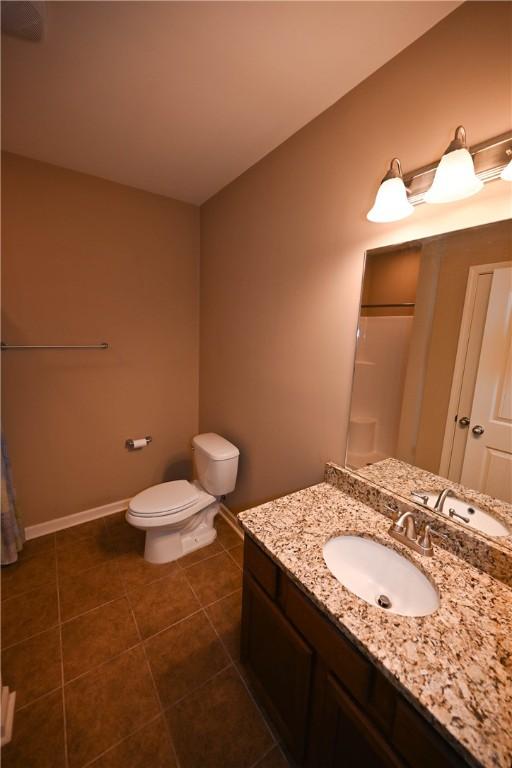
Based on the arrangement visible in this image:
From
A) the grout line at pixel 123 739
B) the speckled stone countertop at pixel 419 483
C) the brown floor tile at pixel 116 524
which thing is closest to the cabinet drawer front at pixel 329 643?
the speckled stone countertop at pixel 419 483

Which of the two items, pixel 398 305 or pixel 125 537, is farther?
pixel 125 537

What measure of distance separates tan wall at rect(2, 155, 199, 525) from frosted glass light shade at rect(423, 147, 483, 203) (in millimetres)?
1894

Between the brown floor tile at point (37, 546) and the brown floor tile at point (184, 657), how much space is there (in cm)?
107

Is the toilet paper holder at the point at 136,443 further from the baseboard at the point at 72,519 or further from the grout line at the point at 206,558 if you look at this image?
the grout line at the point at 206,558

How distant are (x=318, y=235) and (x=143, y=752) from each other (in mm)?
2163

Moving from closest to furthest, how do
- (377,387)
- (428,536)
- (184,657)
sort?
1. (428,536)
2. (377,387)
3. (184,657)

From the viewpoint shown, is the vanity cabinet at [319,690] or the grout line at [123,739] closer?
the vanity cabinet at [319,690]

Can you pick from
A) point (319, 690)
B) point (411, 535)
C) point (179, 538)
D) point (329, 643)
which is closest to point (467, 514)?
point (411, 535)

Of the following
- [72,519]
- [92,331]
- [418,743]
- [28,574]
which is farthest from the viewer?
[72,519]

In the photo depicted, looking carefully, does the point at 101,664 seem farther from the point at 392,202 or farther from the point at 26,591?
the point at 392,202

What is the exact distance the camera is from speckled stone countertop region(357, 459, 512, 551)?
91 cm

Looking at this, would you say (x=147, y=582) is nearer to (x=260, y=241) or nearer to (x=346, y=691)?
(x=346, y=691)

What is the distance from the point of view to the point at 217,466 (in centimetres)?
191

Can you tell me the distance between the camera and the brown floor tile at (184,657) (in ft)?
4.09
